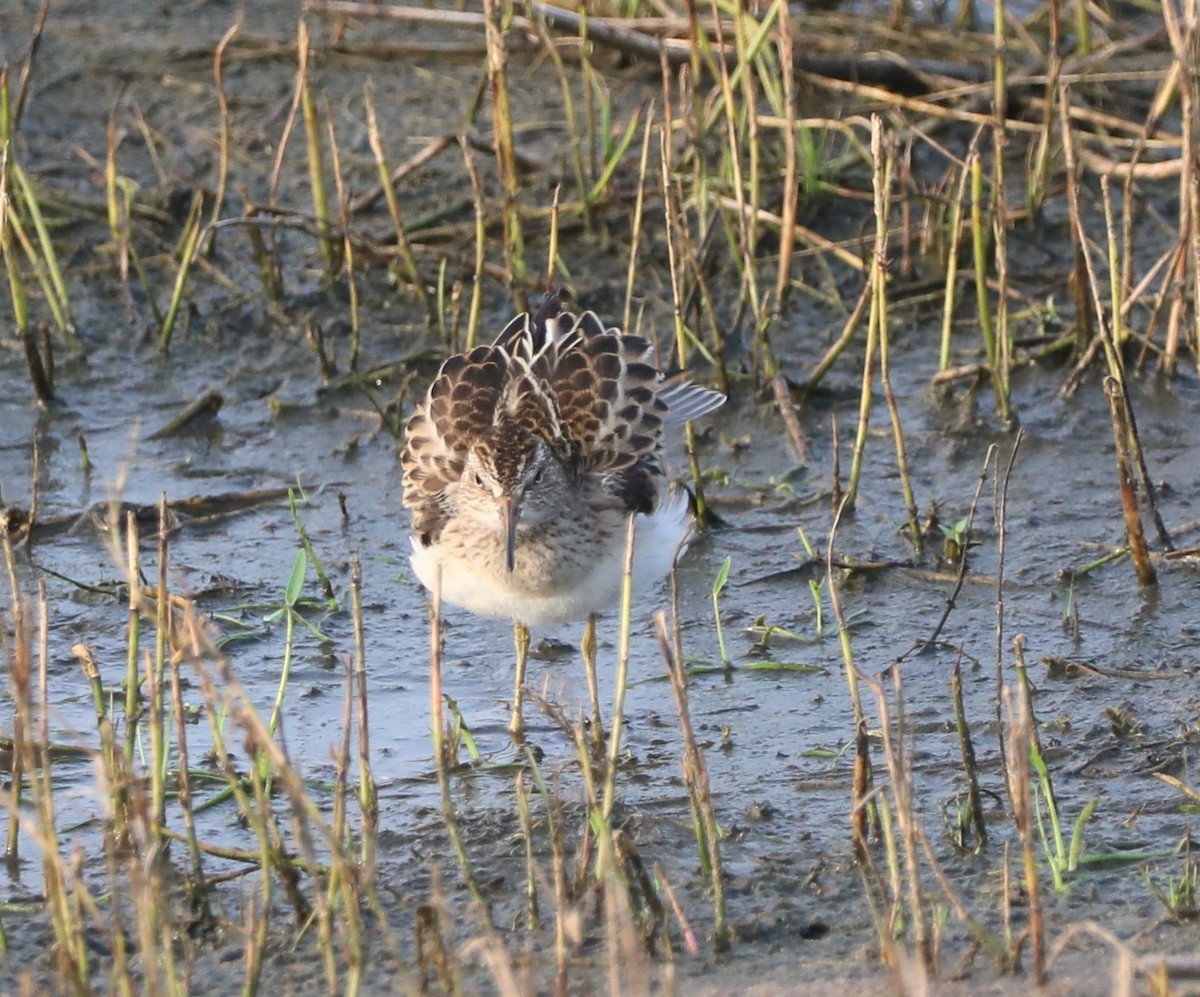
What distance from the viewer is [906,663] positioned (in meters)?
5.98

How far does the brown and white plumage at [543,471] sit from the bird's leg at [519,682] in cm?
20

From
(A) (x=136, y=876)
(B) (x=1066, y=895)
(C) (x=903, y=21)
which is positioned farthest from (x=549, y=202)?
(A) (x=136, y=876)

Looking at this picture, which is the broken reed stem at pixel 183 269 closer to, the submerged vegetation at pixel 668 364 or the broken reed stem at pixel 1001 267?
the submerged vegetation at pixel 668 364

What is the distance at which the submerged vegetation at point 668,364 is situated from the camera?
13.8 ft

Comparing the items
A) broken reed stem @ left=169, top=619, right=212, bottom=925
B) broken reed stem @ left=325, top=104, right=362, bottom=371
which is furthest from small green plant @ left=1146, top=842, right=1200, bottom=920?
broken reed stem @ left=325, top=104, right=362, bottom=371

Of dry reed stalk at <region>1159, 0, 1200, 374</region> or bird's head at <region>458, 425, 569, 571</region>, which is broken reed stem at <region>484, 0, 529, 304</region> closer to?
bird's head at <region>458, 425, 569, 571</region>

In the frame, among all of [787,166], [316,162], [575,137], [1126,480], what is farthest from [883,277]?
[316,162]

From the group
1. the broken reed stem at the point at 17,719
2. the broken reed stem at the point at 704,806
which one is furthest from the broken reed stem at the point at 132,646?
the broken reed stem at the point at 704,806

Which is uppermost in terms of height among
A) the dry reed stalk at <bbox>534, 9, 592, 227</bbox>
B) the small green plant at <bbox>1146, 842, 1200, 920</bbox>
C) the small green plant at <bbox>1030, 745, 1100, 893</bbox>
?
the dry reed stalk at <bbox>534, 9, 592, 227</bbox>

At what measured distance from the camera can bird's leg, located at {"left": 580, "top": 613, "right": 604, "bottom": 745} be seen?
5504 mm

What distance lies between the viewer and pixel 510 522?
550 centimetres

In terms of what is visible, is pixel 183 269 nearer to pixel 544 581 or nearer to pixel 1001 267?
pixel 544 581

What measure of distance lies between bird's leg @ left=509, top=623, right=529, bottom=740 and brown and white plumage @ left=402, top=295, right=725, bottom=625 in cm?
20

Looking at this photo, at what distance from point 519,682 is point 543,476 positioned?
1.94 ft
